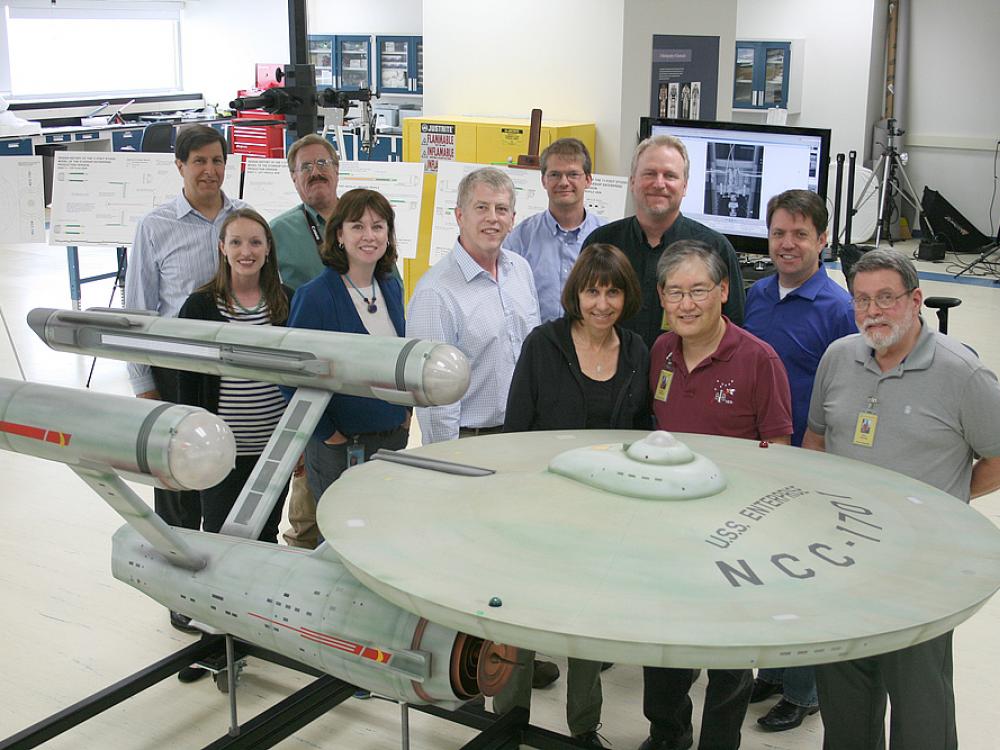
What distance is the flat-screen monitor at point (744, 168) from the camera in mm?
5223

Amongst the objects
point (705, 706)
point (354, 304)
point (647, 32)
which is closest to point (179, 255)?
point (354, 304)

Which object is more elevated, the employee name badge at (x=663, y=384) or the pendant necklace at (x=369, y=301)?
the pendant necklace at (x=369, y=301)

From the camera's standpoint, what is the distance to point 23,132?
38.7 ft

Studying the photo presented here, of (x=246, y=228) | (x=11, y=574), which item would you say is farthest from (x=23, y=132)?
(x=246, y=228)

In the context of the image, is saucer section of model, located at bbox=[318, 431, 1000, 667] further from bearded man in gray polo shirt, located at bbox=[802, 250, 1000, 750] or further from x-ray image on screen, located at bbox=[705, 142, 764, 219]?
x-ray image on screen, located at bbox=[705, 142, 764, 219]

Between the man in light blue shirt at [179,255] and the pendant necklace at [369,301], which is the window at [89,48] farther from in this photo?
the pendant necklace at [369,301]

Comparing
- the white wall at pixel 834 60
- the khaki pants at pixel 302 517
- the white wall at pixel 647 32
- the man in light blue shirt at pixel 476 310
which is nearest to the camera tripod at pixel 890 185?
the white wall at pixel 834 60

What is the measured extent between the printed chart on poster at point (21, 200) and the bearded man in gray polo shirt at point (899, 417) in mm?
5196

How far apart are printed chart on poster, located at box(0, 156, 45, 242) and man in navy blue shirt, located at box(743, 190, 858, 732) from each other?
4.73 metres

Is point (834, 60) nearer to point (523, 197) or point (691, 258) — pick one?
point (523, 197)

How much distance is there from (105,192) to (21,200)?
49 centimetres

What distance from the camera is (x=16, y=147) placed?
11680 millimetres

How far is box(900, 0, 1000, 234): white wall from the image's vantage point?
1165 centimetres

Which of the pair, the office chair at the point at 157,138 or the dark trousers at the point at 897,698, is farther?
the office chair at the point at 157,138
